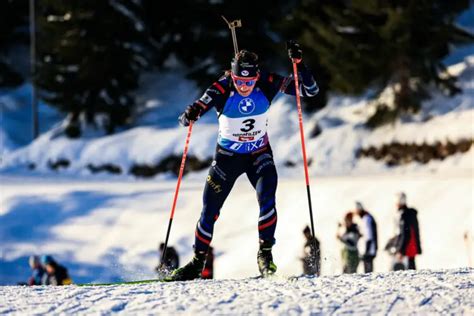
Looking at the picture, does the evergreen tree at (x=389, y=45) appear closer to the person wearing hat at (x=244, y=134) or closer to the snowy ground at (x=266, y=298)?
the person wearing hat at (x=244, y=134)

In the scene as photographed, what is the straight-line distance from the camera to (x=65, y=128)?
112ft

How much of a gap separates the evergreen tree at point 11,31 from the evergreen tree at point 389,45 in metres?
19.7

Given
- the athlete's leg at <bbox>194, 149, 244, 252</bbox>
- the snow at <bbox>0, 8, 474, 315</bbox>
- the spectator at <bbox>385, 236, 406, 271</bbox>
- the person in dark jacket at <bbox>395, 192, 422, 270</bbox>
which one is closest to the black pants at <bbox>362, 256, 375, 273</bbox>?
the snow at <bbox>0, 8, 474, 315</bbox>

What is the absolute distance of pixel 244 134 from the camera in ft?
26.1

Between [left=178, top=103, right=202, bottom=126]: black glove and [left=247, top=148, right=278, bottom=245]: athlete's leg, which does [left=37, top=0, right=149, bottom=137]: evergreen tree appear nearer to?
[left=178, top=103, right=202, bottom=126]: black glove

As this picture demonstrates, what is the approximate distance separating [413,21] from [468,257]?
972cm

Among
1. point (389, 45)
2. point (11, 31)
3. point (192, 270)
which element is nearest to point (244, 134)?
point (192, 270)

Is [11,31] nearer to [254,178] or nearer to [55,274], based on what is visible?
[55,274]

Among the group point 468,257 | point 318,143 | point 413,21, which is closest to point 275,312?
point 468,257

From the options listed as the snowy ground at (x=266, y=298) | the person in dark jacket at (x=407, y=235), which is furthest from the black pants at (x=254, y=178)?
the person in dark jacket at (x=407, y=235)

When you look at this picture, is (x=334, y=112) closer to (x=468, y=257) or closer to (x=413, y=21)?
(x=413, y=21)

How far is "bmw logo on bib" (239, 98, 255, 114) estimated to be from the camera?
26.0ft

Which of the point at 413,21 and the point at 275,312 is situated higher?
the point at 413,21

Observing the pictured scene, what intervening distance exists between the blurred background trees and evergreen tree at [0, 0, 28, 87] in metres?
5.07
